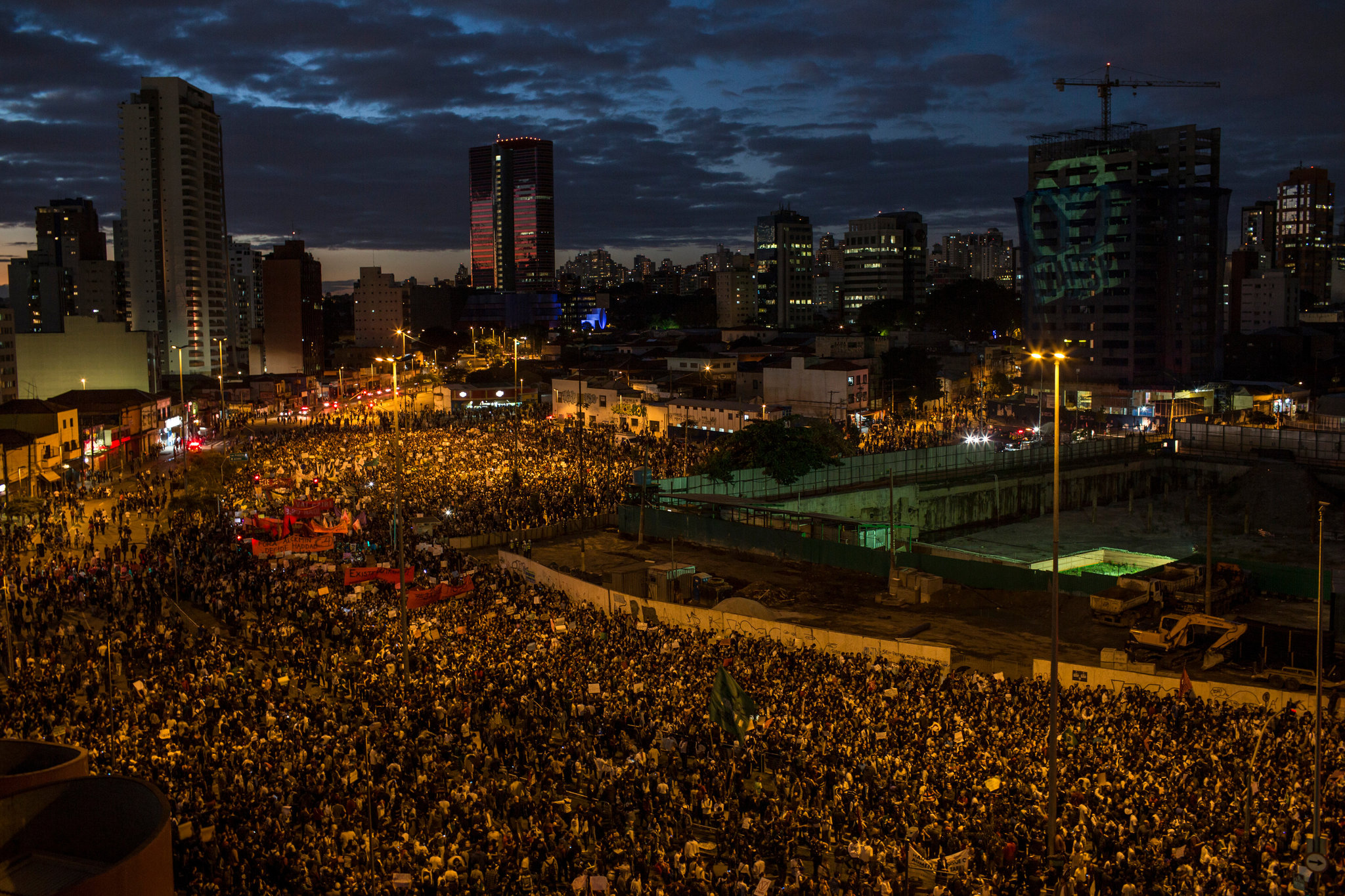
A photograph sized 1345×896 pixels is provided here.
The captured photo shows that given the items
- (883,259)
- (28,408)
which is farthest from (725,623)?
→ (883,259)

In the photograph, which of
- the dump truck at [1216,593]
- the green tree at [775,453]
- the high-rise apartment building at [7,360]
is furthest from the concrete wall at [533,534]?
the high-rise apartment building at [7,360]

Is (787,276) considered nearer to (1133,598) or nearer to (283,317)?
(283,317)

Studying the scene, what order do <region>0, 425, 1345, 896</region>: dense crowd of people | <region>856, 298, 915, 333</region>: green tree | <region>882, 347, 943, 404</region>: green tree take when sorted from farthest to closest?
<region>856, 298, 915, 333</region>: green tree < <region>882, 347, 943, 404</region>: green tree < <region>0, 425, 1345, 896</region>: dense crowd of people

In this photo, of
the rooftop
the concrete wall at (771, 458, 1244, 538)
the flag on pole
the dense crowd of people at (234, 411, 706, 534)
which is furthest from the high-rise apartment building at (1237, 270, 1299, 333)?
the flag on pole

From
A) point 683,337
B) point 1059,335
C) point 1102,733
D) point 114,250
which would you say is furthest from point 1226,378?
point 114,250

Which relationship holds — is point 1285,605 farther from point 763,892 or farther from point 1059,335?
point 1059,335

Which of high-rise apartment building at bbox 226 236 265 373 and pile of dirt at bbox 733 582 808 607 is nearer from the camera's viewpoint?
pile of dirt at bbox 733 582 808 607

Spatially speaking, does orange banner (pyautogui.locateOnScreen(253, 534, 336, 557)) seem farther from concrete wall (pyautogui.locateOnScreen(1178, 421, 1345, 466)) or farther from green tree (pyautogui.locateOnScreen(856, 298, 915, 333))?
green tree (pyautogui.locateOnScreen(856, 298, 915, 333))
